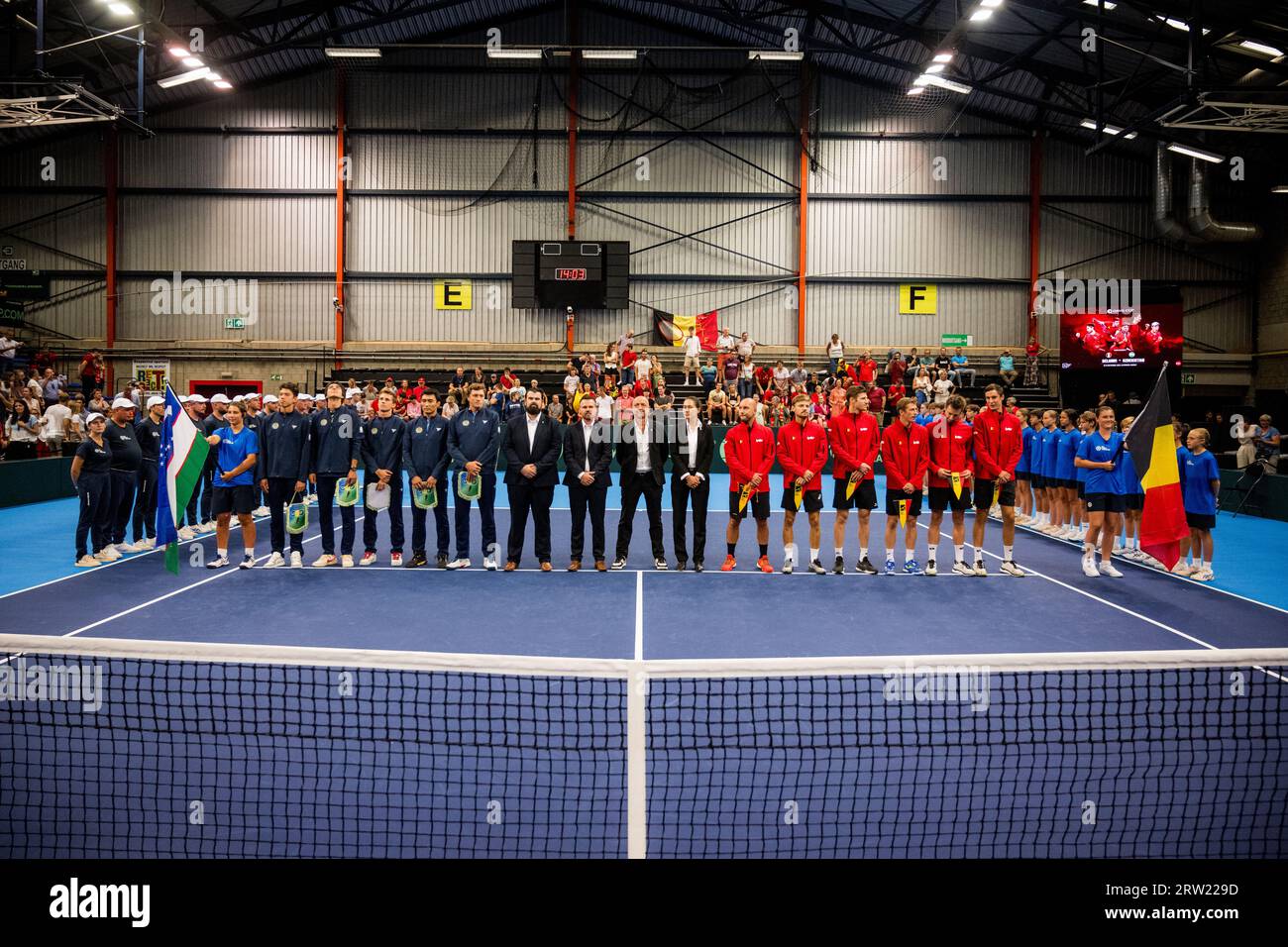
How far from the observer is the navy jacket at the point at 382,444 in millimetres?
11227

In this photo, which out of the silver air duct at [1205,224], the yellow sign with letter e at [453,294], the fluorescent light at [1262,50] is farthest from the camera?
the yellow sign with letter e at [453,294]

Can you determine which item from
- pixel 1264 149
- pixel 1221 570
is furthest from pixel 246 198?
pixel 1264 149

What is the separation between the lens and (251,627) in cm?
809

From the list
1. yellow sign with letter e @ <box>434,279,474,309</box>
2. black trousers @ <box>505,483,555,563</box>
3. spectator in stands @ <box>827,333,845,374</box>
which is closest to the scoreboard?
yellow sign with letter e @ <box>434,279,474,309</box>

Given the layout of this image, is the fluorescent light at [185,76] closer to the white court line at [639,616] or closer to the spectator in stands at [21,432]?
the spectator in stands at [21,432]

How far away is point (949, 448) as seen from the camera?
1092 cm

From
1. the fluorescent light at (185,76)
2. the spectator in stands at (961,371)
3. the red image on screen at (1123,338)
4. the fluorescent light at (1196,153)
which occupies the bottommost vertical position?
the spectator in stands at (961,371)

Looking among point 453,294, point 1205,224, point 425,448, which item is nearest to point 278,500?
point 425,448

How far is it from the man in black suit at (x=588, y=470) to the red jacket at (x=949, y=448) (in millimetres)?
4434

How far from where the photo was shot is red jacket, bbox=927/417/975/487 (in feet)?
35.7

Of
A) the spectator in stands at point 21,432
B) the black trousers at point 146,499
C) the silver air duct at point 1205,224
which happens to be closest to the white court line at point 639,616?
the black trousers at point 146,499

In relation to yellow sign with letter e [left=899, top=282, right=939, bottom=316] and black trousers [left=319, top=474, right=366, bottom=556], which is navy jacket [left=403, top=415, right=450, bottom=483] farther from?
yellow sign with letter e [left=899, top=282, right=939, bottom=316]

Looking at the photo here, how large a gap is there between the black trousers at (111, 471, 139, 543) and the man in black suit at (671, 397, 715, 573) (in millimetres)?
8009
